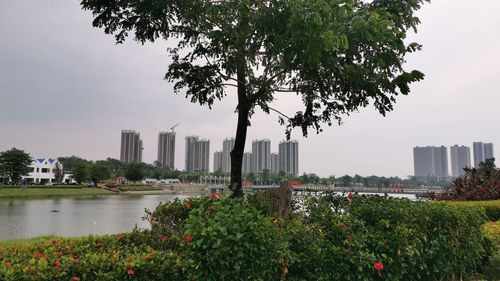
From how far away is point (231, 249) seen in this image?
280cm

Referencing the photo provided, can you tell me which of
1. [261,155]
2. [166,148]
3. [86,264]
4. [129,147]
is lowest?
[86,264]

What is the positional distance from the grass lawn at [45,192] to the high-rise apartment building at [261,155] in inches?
1352

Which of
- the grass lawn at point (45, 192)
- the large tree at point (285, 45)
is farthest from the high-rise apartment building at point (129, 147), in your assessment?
the large tree at point (285, 45)

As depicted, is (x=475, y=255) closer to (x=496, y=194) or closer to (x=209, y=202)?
(x=209, y=202)

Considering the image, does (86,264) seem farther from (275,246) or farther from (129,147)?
(129,147)

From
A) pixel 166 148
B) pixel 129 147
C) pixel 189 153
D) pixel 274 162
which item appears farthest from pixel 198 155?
pixel 274 162

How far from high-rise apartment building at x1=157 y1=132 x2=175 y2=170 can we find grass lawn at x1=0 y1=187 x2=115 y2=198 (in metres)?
53.4

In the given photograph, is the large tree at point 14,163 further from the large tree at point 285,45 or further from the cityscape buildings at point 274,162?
the large tree at point 285,45

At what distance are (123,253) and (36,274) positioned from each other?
691 mm

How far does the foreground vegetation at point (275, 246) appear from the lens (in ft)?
9.05

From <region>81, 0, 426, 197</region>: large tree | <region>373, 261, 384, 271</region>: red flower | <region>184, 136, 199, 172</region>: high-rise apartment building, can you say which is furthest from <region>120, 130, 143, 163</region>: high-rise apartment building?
<region>373, 261, 384, 271</region>: red flower

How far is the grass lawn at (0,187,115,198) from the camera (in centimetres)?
4672

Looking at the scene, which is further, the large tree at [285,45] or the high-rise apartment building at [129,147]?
the high-rise apartment building at [129,147]

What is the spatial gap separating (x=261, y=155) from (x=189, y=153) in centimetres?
3515
